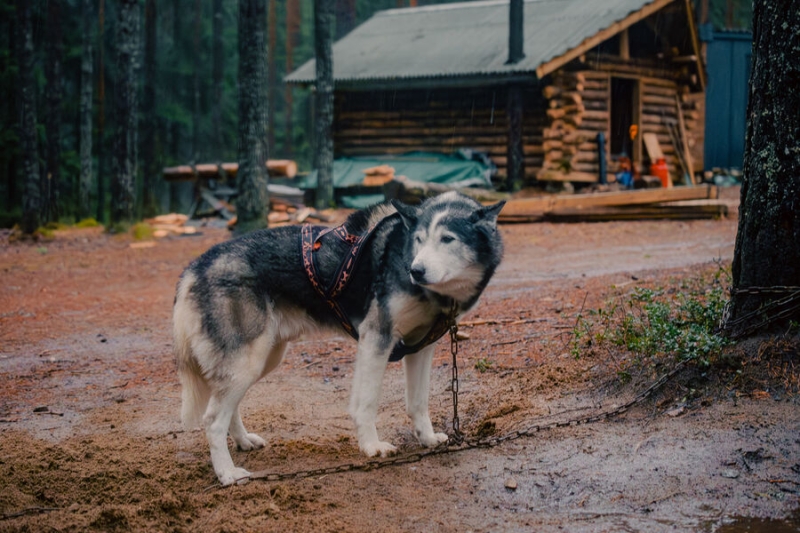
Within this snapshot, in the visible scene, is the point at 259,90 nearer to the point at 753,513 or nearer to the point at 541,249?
the point at 541,249

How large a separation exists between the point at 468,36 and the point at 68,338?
18404 mm

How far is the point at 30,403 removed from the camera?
6.22 meters

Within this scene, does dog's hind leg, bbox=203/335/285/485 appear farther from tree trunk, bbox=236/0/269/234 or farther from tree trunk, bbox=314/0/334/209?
tree trunk, bbox=314/0/334/209

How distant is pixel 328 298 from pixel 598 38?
17.7 m

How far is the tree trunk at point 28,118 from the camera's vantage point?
18094 mm

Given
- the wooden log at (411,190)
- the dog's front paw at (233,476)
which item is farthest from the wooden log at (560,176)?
the dog's front paw at (233,476)

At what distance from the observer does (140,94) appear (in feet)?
125

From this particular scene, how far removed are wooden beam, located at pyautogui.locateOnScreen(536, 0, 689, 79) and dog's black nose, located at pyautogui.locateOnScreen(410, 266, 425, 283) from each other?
51.9 feet

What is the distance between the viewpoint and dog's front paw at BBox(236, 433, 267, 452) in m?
5.14

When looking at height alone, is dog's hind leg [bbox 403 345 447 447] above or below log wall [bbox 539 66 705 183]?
below

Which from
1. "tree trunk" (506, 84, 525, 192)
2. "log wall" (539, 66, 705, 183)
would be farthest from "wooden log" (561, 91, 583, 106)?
"tree trunk" (506, 84, 525, 192)

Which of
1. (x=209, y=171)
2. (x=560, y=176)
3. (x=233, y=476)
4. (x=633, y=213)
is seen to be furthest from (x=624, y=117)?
(x=233, y=476)

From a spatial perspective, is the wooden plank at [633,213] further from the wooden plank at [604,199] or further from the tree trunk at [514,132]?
the tree trunk at [514,132]

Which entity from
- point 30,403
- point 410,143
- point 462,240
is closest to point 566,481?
point 462,240
